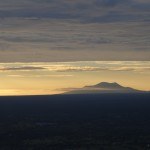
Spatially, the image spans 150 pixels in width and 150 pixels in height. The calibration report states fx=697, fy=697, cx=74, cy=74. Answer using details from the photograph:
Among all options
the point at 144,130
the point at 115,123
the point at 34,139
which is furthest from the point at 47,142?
the point at 115,123

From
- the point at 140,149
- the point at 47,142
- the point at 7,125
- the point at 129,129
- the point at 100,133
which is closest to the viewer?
the point at 140,149

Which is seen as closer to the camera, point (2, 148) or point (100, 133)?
point (2, 148)

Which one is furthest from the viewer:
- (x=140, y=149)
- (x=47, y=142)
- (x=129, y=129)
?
(x=129, y=129)

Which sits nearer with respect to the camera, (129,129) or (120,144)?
(120,144)

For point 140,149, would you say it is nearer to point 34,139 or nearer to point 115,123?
point 34,139

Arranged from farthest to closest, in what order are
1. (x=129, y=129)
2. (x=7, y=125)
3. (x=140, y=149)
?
(x=7, y=125) < (x=129, y=129) < (x=140, y=149)

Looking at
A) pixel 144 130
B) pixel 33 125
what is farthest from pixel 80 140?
pixel 33 125

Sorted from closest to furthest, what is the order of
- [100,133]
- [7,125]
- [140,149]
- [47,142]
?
[140,149], [47,142], [100,133], [7,125]

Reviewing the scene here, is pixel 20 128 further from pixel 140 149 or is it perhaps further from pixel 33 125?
pixel 140 149
